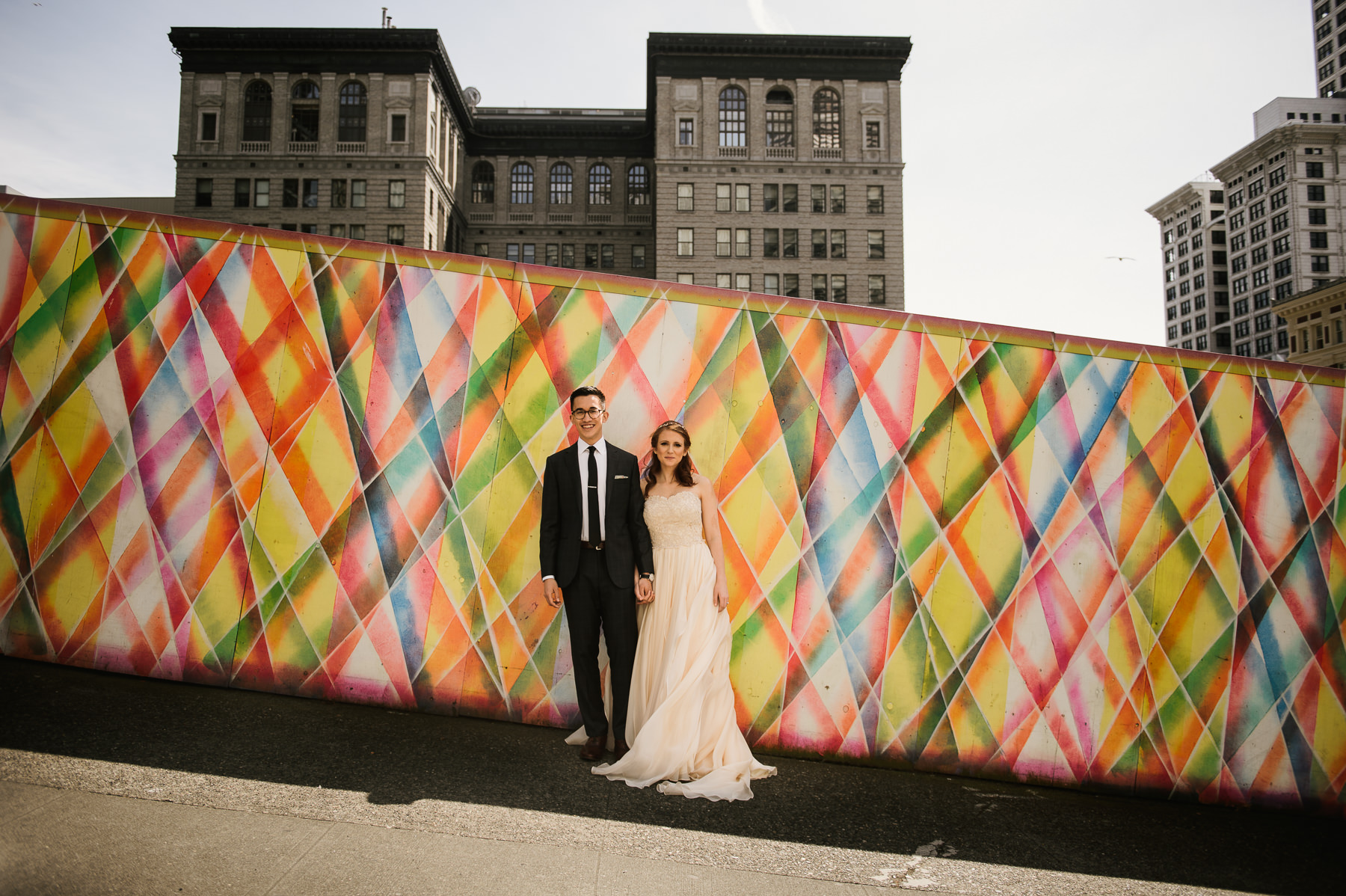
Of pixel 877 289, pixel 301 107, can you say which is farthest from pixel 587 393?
pixel 301 107

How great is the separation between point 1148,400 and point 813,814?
123 inches

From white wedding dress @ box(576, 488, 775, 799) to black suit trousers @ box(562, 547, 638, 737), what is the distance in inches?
2.8

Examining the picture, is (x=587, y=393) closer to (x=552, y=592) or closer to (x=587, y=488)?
(x=587, y=488)

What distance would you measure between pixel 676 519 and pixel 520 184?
5748 cm

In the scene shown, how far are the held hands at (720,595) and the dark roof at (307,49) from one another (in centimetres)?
5325

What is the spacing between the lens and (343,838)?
8.93ft

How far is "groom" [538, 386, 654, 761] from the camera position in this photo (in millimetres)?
3764

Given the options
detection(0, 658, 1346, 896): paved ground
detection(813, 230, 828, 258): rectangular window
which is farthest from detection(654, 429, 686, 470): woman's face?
detection(813, 230, 828, 258): rectangular window

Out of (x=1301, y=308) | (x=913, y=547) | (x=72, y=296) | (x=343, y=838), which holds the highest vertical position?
(x=1301, y=308)

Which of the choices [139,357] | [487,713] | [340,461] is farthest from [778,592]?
[139,357]

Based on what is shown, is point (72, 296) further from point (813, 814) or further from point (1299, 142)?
point (1299, 142)

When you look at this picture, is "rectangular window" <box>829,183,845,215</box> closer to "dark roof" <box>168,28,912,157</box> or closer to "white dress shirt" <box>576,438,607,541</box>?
"dark roof" <box>168,28,912,157</box>

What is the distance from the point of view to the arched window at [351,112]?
4781cm

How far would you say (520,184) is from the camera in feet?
183
